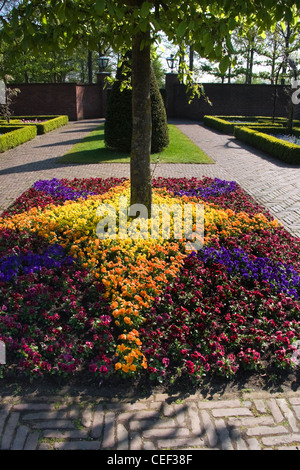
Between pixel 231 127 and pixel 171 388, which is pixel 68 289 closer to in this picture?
pixel 171 388

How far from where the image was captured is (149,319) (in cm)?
369

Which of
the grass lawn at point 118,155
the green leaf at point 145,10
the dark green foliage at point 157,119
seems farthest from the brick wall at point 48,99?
the green leaf at point 145,10

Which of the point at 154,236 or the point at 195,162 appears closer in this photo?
the point at 154,236

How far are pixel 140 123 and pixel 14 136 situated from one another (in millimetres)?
12405

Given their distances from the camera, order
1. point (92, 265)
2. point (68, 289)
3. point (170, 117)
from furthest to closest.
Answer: point (170, 117)
point (92, 265)
point (68, 289)

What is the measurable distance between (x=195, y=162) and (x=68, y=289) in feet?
30.0

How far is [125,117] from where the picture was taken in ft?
39.8

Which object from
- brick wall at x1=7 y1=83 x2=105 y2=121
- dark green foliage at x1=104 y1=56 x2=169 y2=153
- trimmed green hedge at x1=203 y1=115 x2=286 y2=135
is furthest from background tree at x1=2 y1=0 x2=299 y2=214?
brick wall at x1=7 y1=83 x2=105 y2=121

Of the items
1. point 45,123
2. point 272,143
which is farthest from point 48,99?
point 272,143

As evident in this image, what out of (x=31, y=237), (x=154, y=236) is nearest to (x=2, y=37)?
(x=31, y=237)

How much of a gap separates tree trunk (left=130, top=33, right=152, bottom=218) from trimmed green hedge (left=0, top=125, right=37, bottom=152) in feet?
36.2

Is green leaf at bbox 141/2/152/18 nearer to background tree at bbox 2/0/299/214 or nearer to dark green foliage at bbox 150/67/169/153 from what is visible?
background tree at bbox 2/0/299/214

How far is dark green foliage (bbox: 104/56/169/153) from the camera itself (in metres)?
12.0

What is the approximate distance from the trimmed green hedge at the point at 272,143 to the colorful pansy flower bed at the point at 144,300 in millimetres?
7231
